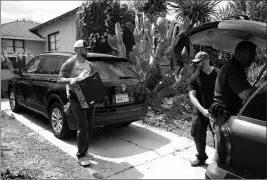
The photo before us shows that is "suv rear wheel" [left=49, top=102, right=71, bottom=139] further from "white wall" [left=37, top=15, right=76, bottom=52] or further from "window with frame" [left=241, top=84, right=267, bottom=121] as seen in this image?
"white wall" [left=37, top=15, right=76, bottom=52]

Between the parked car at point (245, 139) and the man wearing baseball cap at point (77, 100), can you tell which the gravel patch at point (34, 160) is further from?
the parked car at point (245, 139)

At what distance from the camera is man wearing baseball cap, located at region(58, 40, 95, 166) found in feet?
11.9

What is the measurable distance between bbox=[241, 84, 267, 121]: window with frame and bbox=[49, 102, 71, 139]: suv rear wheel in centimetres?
328

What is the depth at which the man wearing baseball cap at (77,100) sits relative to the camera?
363 centimetres

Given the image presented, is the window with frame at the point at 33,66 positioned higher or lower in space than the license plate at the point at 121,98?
higher

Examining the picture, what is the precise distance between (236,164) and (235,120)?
0.36 metres

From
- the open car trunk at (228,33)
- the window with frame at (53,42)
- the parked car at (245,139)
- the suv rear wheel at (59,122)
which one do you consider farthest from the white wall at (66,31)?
the parked car at (245,139)

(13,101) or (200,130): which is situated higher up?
(200,130)

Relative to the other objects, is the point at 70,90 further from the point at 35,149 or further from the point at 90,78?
the point at 35,149

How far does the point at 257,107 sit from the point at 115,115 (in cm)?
275

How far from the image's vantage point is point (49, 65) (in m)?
5.23

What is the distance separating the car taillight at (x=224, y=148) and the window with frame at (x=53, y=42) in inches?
488

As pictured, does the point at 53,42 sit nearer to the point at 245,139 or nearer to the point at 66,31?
the point at 66,31

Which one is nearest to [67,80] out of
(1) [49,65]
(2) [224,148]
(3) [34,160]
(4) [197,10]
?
(3) [34,160]
